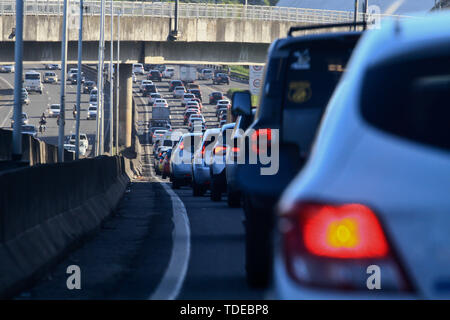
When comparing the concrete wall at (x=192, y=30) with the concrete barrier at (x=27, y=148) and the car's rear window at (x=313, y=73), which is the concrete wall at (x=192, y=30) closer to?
the concrete barrier at (x=27, y=148)

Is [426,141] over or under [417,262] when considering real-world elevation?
over

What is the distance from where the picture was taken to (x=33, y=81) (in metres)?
124

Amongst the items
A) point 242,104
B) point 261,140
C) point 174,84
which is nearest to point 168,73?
point 174,84

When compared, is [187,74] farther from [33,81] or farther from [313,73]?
[313,73]

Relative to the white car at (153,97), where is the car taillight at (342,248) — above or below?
below

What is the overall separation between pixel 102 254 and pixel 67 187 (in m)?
2.17

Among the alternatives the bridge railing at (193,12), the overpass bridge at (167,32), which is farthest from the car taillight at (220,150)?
the bridge railing at (193,12)

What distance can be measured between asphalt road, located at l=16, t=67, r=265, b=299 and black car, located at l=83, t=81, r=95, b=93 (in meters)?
A: 113

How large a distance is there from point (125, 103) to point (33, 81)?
41.3 meters

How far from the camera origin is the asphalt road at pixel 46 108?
332 ft

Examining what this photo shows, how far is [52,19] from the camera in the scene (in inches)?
2596

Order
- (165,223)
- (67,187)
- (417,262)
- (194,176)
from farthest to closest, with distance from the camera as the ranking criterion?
(194,176)
(165,223)
(67,187)
(417,262)
